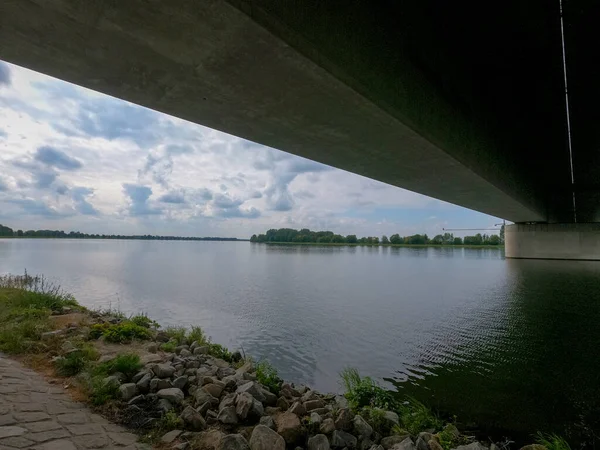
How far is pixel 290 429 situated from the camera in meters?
4.68

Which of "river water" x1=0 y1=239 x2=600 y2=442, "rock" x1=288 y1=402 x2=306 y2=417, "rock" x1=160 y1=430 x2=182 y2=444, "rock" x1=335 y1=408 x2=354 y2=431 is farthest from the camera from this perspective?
"river water" x1=0 y1=239 x2=600 y2=442

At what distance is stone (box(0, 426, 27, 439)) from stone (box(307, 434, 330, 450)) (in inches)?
124

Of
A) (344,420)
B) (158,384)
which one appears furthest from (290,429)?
(158,384)

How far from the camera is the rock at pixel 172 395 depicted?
5.20m

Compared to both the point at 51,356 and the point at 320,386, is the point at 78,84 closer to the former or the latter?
the point at 51,356

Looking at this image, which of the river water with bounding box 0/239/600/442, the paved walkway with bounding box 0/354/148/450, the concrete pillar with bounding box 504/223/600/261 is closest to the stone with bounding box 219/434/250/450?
the paved walkway with bounding box 0/354/148/450

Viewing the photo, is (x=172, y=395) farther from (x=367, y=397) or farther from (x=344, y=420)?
(x=367, y=397)

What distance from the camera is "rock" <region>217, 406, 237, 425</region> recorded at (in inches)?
187

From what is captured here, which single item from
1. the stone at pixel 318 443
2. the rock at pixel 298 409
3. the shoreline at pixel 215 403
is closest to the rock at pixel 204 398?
the shoreline at pixel 215 403

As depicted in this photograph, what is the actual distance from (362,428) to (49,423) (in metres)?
3.83

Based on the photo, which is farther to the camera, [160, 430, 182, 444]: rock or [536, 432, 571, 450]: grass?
[536, 432, 571, 450]: grass

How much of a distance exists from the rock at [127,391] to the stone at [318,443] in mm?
2567

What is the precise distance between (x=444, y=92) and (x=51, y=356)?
9.33 metres

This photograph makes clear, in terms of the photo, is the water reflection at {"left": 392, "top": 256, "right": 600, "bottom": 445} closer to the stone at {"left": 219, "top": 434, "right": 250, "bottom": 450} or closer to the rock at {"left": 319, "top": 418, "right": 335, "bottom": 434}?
the rock at {"left": 319, "top": 418, "right": 335, "bottom": 434}
